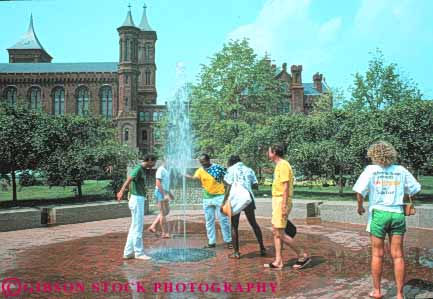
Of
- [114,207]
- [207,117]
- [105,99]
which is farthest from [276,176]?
[105,99]

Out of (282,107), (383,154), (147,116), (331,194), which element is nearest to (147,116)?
(147,116)

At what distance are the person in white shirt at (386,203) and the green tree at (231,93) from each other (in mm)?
26352

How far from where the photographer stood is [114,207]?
1350cm

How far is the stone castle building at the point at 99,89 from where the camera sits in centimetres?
7744

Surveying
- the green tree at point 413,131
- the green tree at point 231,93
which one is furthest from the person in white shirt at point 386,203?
the green tree at point 231,93

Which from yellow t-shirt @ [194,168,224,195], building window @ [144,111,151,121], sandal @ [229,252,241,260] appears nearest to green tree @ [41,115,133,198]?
yellow t-shirt @ [194,168,224,195]

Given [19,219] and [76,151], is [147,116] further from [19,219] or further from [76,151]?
[19,219]

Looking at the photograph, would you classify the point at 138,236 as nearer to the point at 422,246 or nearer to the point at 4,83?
the point at 422,246

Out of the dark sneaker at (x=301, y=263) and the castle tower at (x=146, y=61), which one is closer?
the dark sneaker at (x=301, y=263)

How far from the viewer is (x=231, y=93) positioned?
32.0 meters

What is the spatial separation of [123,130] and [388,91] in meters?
52.6

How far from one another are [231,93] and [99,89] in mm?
53813

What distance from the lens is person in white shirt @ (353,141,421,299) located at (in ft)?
16.0

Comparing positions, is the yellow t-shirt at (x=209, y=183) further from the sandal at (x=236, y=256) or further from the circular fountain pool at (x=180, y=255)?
the sandal at (x=236, y=256)
